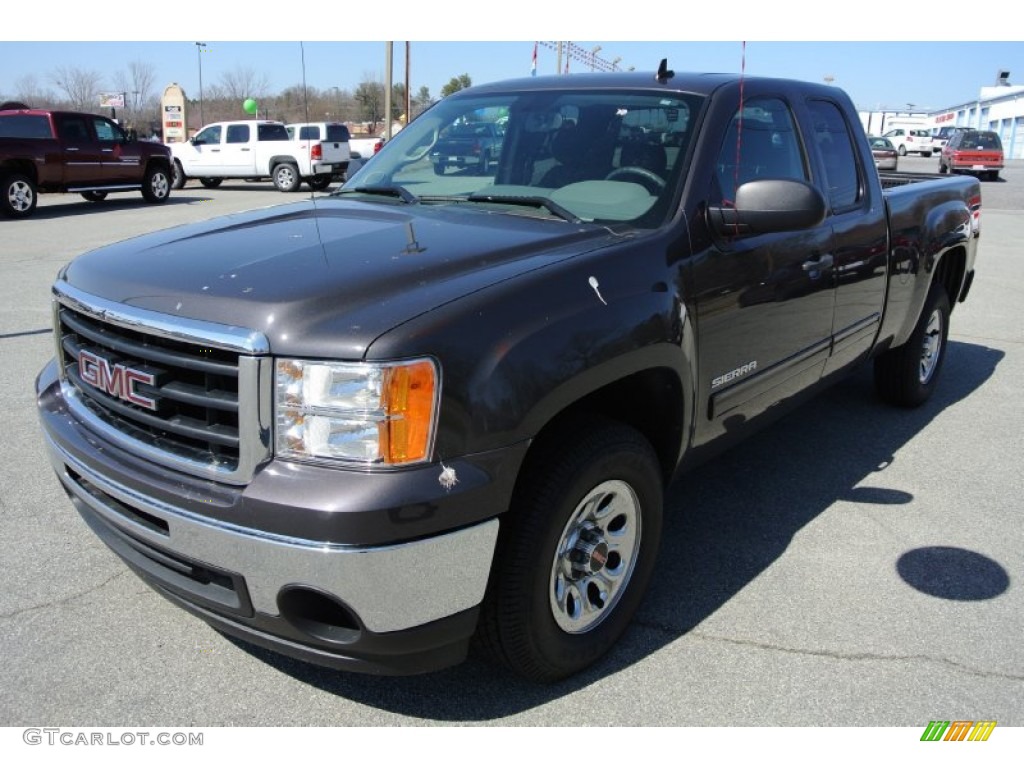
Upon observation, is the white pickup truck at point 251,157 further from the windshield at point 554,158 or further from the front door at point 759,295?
the front door at point 759,295

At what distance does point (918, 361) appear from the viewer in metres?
5.38

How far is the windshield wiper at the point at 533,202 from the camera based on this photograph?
3.10m

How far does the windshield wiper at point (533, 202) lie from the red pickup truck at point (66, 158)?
50.0ft

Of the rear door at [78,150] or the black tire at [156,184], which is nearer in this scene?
the rear door at [78,150]

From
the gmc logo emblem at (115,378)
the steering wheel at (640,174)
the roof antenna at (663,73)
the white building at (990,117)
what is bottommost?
the gmc logo emblem at (115,378)

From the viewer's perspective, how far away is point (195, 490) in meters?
2.23

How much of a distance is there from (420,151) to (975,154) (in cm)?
3320

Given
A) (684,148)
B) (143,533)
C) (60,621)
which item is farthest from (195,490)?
→ (684,148)

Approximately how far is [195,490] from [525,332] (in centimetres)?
94

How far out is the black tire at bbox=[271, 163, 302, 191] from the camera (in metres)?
22.4

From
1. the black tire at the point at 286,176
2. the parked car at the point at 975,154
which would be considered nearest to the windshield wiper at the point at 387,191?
the black tire at the point at 286,176

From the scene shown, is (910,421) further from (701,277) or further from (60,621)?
(60,621)

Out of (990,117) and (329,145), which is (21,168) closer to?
(329,145)

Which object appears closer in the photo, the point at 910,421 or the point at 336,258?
the point at 336,258
